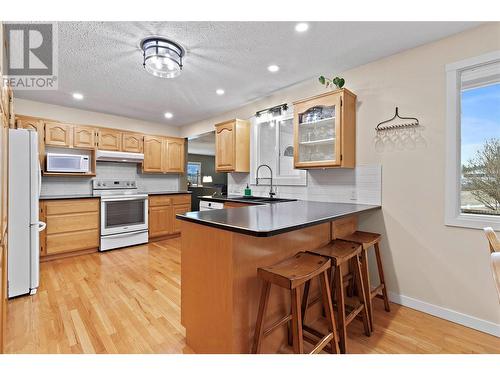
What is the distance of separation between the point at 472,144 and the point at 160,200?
14.9ft

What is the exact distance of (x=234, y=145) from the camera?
12.3 ft

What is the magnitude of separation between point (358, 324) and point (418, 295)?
73 cm

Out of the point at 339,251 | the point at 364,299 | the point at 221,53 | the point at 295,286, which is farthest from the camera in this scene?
the point at 221,53

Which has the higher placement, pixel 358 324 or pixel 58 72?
pixel 58 72

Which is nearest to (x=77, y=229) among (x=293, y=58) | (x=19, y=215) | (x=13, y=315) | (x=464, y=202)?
(x=19, y=215)

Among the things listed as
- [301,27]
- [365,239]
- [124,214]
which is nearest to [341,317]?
[365,239]

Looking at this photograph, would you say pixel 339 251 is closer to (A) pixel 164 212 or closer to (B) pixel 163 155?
(A) pixel 164 212

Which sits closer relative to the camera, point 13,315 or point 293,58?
point 13,315

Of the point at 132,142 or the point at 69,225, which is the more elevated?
the point at 132,142

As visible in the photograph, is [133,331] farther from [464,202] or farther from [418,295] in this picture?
[464,202]

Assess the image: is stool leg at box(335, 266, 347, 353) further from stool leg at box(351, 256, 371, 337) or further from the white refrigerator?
the white refrigerator

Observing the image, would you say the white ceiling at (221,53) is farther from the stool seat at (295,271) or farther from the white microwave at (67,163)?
the stool seat at (295,271)


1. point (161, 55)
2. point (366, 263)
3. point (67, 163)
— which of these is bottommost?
point (366, 263)

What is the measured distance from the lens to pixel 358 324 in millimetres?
1990
